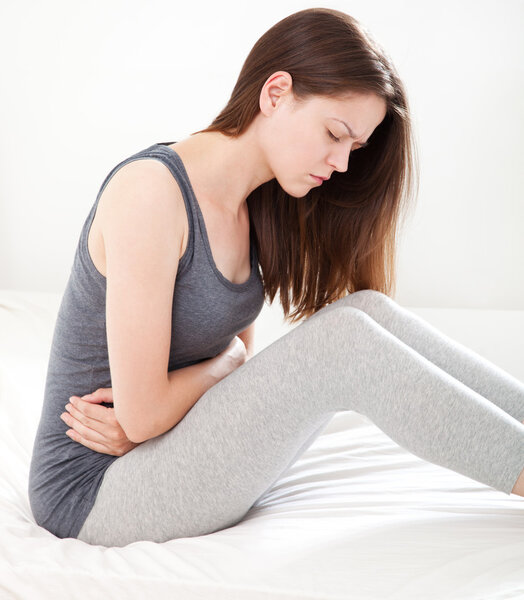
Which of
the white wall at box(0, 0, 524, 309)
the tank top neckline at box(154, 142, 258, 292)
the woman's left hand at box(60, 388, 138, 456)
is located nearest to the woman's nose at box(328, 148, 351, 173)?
the tank top neckline at box(154, 142, 258, 292)

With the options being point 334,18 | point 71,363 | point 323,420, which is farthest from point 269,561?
point 334,18

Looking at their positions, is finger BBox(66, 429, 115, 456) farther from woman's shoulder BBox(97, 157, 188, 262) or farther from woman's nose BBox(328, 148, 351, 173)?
woman's nose BBox(328, 148, 351, 173)

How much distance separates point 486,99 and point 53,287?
1.85m

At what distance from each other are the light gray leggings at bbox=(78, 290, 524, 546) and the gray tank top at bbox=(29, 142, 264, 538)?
56mm

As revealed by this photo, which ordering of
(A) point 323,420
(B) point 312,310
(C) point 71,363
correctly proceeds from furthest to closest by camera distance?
(B) point 312,310 < (C) point 71,363 < (A) point 323,420

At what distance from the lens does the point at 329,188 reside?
4.31ft

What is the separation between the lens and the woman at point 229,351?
2.80 ft

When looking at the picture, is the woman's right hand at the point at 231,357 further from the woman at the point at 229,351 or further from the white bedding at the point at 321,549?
the white bedding at the point at 321,549

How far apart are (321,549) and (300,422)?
0.16 meters

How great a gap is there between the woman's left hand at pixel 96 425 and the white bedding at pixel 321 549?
0.14 metres

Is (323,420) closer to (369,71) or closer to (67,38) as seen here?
(369,71)

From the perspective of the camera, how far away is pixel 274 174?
1155 millimetres

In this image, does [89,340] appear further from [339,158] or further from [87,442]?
[339,158]

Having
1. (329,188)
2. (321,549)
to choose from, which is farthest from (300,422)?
(329,188)
